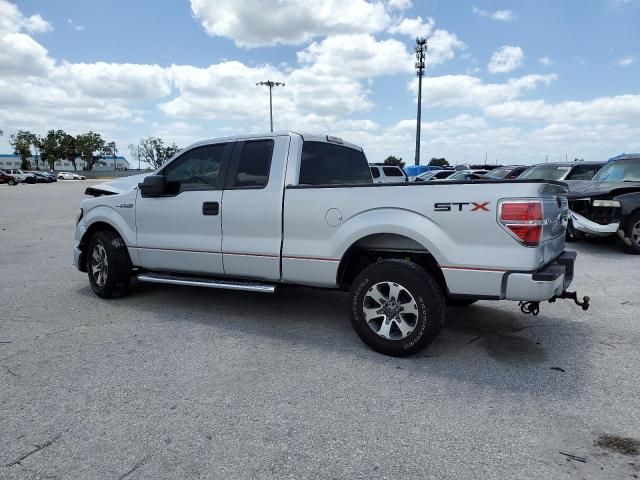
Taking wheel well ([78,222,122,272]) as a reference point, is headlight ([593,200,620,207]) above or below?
above

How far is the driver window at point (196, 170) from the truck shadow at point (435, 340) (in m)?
1.39

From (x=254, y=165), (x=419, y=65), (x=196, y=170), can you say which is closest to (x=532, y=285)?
(x=254, y=165)

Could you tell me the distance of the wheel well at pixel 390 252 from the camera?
4.05 metres

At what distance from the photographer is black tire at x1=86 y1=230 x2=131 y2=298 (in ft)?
18.4

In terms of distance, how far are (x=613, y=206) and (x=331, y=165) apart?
6292mm

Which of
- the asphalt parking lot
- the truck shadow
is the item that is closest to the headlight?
the asphalt parking lot

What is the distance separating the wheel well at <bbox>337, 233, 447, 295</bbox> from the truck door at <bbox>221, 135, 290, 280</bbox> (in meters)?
0.67

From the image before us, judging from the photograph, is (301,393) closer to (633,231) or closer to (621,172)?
(633,231)

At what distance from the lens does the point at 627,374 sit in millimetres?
3621

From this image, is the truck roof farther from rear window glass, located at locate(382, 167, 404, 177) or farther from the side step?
rear window glass, located at locate(382, 167, 404, 177)

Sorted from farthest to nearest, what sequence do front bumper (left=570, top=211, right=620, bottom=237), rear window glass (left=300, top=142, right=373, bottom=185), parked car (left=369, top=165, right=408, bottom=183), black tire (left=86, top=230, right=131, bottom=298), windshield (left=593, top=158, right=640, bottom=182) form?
1. parked car (left=369, top=165, right=408, bottom=183)
2. windshield (left=593, top=158, right=640, bottom=182)
3. front bumper (left=570, top=211, right=620, bottom=237)
4. black tire (left=86, top=230, right=131, bottom=298)
5. rear window glass (left=300, top=142, right=373, bottom=185)

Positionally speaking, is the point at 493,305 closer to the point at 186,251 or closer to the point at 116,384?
the point at 186,251

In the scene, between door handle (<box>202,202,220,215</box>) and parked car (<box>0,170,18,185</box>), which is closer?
door handle (<box>202,202,220,215</box>)

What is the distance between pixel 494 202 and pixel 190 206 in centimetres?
307
